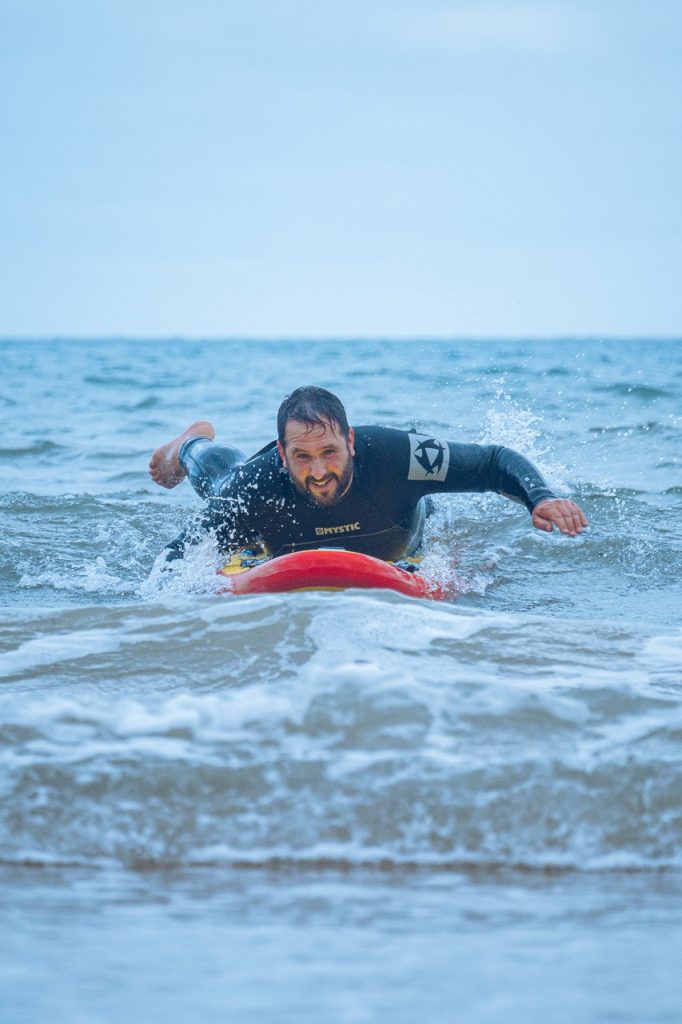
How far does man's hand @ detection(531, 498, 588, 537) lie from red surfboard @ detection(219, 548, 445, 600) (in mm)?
729

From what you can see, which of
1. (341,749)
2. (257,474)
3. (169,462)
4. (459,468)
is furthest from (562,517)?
Result: (169,462)

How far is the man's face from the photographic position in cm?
452

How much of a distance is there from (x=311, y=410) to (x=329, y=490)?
353 millimetres

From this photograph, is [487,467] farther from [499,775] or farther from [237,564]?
[499,775]

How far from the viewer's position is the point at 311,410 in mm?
4504

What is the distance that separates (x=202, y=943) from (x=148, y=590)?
319cm

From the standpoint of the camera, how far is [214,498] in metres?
4.91

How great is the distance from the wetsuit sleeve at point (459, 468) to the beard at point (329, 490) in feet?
0.94

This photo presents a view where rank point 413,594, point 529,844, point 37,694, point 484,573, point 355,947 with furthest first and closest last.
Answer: point 484,573 < point 413,594 < point 37,694 < point 529,844 < point 355,947

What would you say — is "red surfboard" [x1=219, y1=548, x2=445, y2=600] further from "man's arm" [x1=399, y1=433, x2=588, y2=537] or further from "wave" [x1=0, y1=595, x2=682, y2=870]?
"man's arm" [x1=399, y1=433, x2=588, y2=537]

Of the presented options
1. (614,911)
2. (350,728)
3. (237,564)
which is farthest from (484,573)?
(614,911)

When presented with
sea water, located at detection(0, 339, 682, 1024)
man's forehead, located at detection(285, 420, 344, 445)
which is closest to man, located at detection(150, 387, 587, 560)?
man's forehead, located at detection(285, 420, 344, 445)

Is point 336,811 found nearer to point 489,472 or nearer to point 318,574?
point 318,574

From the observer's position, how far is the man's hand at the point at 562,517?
14.3ft
